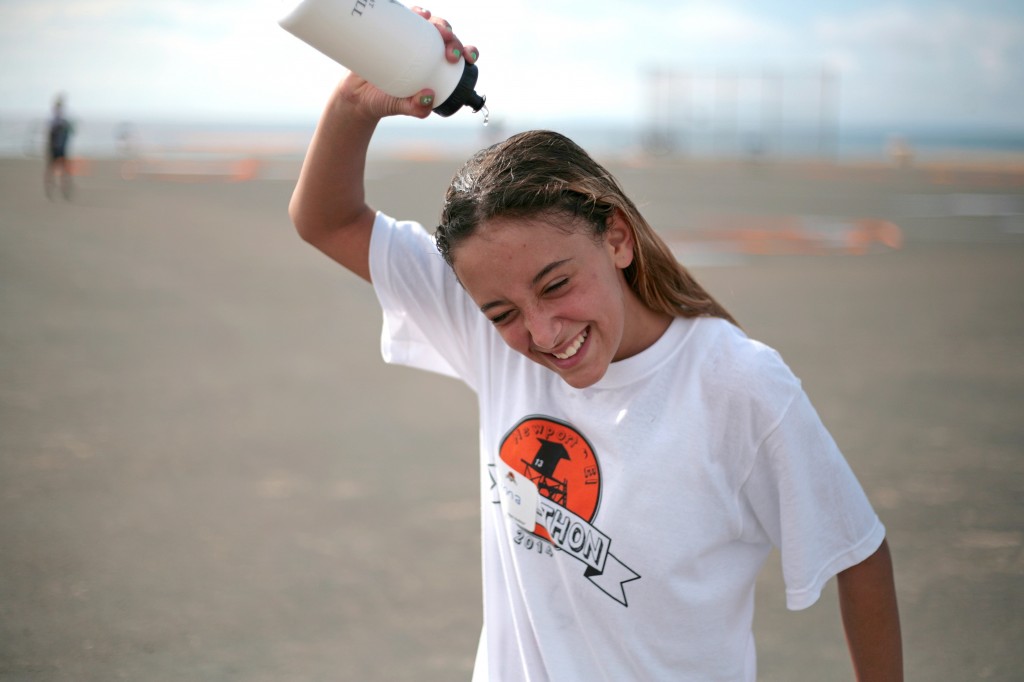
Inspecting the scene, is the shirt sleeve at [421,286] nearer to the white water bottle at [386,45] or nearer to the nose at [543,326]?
the white water bottle at [386,45]

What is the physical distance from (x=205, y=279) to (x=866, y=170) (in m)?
25.9

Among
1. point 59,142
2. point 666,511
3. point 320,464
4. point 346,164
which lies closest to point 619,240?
point 666,511

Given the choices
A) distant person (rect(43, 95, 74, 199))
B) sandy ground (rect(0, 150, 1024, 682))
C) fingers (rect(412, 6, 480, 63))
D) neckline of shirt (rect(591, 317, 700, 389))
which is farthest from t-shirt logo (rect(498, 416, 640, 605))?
distant person (rect(43, 95, 74, 199))

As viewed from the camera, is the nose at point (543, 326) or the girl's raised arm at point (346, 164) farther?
the girl's raised arm at point (346, 164)

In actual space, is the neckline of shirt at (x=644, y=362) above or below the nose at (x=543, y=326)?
below

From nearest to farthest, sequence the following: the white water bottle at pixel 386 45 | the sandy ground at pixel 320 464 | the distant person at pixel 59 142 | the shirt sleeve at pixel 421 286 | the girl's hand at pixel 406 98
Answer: the white water bottle at pixel 386 45
the girl's hand at pixel 406 98
the shirt sleeve at pixel 421 286
the sandy ground at pixel 320 464
the distant person at pixel 59 142

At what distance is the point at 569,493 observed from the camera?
73.9 inches

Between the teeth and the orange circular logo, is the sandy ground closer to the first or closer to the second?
the orange circular logo

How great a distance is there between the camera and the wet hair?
1717mm

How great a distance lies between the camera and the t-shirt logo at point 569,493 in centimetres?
183

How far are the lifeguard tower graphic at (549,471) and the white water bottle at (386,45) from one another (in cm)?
71

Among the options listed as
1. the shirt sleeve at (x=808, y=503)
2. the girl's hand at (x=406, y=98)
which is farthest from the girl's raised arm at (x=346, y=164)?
the shirt sleeve at (x=808, y=503)

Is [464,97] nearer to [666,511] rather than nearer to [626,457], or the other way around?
[626,457]

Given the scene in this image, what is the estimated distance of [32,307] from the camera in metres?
9.41
